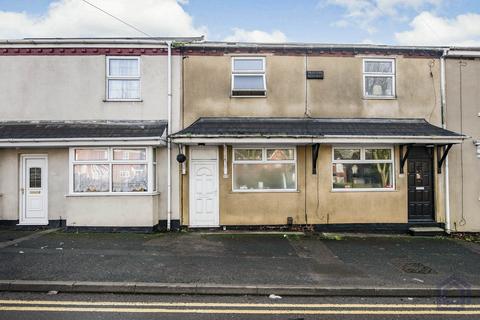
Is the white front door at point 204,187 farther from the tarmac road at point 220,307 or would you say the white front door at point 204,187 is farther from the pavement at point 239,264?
the tarmac road at point 220,307

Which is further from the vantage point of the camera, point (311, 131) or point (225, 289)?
point (311, 131)

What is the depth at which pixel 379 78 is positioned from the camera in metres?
12.0

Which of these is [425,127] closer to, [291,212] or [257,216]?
[291,212]

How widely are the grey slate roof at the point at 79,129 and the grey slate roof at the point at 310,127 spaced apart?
50.2 inches

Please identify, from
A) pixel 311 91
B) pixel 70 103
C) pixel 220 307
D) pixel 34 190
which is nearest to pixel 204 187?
pixel 311 91

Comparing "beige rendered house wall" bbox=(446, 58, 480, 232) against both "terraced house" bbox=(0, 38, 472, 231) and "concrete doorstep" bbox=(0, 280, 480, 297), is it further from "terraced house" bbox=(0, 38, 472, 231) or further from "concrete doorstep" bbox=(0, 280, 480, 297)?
"concrete doorstep" bbox=(0, 280, 480, 297)

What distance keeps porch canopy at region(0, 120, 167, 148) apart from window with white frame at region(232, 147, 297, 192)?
266 cm

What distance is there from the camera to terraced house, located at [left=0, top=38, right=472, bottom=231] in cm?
1126

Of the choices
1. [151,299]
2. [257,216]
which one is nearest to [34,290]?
[151,299]

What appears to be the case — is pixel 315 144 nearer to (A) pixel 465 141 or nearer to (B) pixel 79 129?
(A) pixel 465 141

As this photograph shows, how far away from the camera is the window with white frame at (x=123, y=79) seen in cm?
1161

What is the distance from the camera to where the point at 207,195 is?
1133cm

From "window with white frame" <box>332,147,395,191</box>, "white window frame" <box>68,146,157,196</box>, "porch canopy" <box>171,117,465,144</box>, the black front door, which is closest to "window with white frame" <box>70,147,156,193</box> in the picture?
"white window frame" <box>68,146,157,196</box>

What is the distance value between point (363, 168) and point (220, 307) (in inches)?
315
